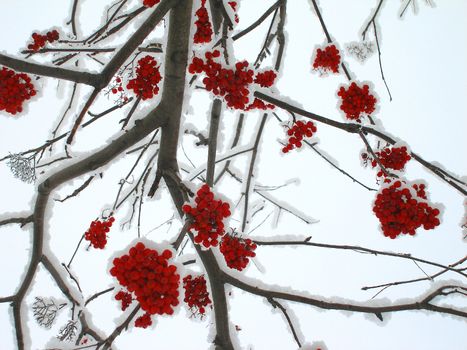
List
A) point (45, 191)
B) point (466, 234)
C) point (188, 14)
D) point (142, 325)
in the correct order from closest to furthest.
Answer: point (142, 325) < point (45, 191) < point (188, 14) < point (466, 234)

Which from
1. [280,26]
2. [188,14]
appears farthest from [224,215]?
[280,26]

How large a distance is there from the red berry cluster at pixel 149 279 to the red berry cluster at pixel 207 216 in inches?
12.4

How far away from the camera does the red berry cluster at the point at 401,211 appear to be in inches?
95.9

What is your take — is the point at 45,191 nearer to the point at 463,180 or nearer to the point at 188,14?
the point at 188,14

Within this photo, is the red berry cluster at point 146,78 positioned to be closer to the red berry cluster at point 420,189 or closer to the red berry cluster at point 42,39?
the red berry cluster at point 42,39

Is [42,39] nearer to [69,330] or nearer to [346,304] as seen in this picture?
[69,330]

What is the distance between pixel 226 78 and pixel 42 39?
2.09m

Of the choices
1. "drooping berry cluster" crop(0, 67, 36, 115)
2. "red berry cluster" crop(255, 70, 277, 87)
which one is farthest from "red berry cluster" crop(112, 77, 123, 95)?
"red berry cluster" crop(255, 70, 277, 87)

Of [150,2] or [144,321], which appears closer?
[144,321]

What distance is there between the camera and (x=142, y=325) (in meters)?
2.15

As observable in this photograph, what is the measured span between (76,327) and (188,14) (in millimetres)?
2610

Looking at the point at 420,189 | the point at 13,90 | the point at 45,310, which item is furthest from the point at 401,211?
the point at 13,90

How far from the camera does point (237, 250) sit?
2.54 metres

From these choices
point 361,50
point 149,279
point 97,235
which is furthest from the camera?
point 361,50
